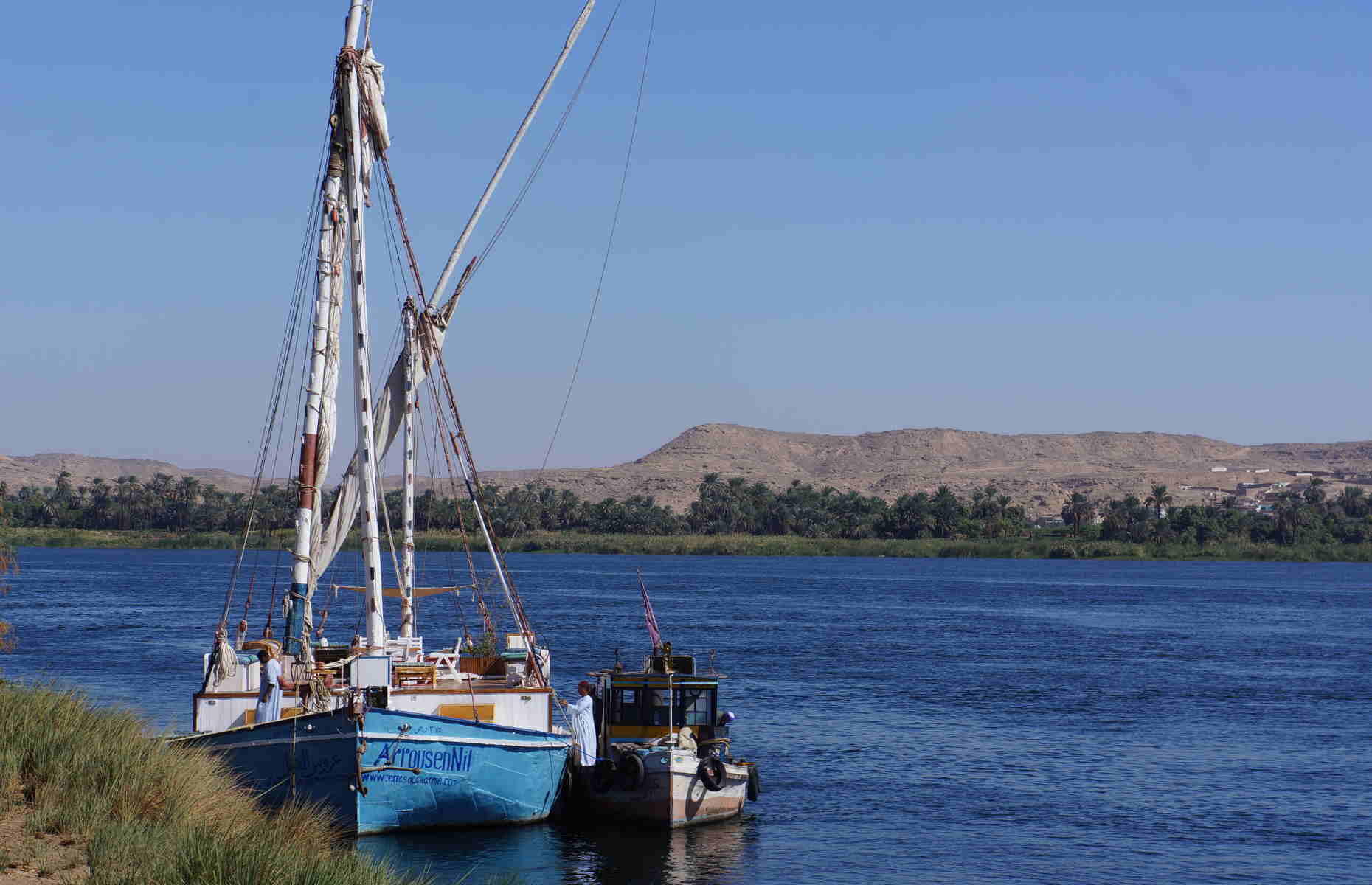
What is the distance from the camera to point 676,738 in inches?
1191

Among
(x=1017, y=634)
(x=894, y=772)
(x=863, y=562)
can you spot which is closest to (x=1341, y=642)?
(x=1017, y=634)

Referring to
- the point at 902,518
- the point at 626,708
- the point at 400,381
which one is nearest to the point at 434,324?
the point at 400,381

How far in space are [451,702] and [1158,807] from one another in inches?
603

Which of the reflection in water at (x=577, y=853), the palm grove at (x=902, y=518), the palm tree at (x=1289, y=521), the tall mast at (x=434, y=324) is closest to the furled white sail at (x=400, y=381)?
the tall mast at (x=434, y=324)

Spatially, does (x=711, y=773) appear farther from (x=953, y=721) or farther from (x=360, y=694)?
(x=953, y=721)

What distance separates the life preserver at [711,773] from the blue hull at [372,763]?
426 centimetres

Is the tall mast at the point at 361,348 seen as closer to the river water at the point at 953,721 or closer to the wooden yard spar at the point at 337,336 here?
the wooden yard spar at the point at 337,336

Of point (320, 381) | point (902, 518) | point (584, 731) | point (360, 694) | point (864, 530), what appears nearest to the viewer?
point (360, 694)

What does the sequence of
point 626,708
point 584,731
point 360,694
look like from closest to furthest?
point 360,694
point 584,731
point 626,708

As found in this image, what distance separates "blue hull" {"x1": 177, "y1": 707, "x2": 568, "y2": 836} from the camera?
25.7m

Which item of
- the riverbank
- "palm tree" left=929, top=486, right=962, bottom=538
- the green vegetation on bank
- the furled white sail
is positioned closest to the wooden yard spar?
the furled white sail

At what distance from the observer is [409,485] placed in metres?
35.3

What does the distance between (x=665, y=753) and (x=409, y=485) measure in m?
9.31

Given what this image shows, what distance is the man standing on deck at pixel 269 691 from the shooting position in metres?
26.7
